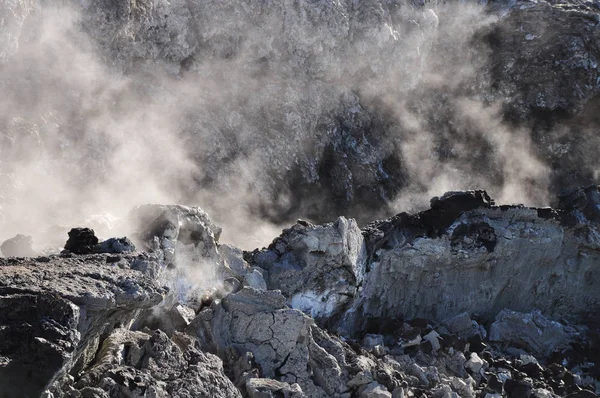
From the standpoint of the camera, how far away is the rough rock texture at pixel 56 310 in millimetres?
5578

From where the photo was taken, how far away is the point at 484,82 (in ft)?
66.9

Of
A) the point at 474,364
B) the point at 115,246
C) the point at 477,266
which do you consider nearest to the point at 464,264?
the point at 477,266

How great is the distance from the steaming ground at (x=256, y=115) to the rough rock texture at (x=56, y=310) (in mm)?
2538

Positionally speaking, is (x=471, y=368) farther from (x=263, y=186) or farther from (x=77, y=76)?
(x=77, y=76)

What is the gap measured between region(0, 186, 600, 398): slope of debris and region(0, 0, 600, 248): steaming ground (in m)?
1.80

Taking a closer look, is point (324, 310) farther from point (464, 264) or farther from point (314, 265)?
point (464, 264)

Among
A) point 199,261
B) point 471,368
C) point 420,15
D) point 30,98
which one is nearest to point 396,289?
point 471,368

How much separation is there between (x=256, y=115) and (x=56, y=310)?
1106 cm

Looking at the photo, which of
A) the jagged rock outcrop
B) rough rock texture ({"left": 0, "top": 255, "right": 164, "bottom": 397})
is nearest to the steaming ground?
rough rock texture ({"left": 0, "top": 255, "right": 164, "bottom": 397})

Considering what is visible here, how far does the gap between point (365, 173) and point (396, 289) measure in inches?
236

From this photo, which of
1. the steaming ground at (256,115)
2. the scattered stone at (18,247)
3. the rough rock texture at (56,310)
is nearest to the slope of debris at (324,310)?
the rough rock texture at (56,310)

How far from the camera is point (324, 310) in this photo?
36.1 feet

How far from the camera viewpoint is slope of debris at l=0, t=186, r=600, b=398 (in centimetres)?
632

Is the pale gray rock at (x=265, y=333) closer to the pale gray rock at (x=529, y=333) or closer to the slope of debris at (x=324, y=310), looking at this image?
the slope of debris at (x=324, y=310)
